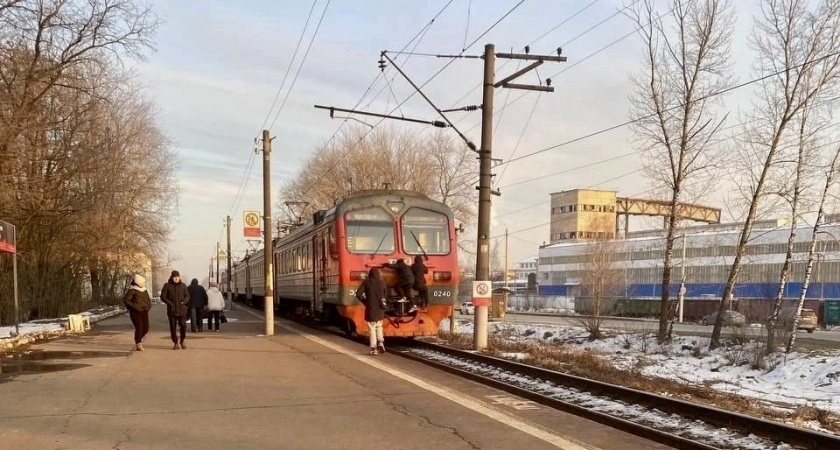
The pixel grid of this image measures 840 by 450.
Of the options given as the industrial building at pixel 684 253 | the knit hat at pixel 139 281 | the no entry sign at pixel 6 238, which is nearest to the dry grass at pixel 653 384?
the knit hat at pixel 139 281

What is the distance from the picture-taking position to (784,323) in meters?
17.6

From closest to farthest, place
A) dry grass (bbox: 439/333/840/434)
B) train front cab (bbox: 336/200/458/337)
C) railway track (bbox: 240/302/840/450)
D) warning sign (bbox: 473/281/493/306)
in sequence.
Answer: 1. railway track (bbox: 240/302/840/450)
2. dry grass (bbox: 439/333/840/434)
3. train front cab (bbox: 336/200/458/337)
4. warning sign (bbox: 473/281/493/306)

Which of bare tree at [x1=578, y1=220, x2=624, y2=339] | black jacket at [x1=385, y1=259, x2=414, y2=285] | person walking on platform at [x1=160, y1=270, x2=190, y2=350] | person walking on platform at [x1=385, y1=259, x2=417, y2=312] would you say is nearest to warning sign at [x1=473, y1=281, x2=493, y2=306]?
person walking on platform at [x1=385, y1=259, x2=417, y2=312]

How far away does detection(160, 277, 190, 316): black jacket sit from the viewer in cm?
1397

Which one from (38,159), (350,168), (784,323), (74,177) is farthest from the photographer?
(350,168)

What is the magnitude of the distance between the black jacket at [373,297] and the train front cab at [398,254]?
1360mm

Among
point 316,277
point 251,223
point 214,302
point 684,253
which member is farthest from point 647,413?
point 684,253

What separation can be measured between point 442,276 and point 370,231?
6.73ft

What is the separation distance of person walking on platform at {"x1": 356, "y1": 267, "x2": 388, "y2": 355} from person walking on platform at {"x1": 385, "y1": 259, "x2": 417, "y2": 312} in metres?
1.18

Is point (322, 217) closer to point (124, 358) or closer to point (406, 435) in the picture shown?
point (124, 358)

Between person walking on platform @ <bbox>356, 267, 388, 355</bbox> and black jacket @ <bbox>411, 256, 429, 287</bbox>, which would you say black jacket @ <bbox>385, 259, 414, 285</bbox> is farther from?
person walking on platform @ <bbox>356, 267, 388, 355</bbox>

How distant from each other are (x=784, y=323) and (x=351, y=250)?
40.5ft

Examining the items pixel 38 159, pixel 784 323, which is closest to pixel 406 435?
pixel 784 323

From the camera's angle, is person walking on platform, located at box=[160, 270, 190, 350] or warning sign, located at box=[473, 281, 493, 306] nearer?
person walking on platform, located at box=[160, 270, 190, 350]
